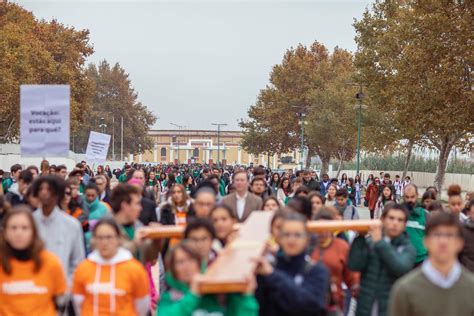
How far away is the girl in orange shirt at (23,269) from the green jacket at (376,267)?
7.41 ft

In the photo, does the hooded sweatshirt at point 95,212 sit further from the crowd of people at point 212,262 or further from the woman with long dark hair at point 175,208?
the woman with long dark hair at point 175,208

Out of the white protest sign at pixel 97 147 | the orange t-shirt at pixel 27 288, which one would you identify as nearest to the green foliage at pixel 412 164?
the white protest sign at pixel 97 147

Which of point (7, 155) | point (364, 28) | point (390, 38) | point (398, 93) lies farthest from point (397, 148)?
point (7, 155)

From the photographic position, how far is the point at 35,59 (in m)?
54.6

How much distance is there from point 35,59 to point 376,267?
162 feet

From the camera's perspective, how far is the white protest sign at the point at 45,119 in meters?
12.5

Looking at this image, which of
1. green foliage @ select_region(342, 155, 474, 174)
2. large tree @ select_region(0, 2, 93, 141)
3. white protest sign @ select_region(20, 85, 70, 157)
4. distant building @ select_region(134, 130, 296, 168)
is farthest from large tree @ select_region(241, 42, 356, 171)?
distant building @ select_region(134, 130, 296, 168)

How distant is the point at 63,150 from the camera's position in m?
12.7

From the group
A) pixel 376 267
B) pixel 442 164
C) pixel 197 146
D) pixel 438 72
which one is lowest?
pixel 376 267

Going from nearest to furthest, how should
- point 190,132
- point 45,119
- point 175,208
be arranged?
1. point 175,208
2. point 45,119
3. point 190,132

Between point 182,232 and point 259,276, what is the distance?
90 centimetres

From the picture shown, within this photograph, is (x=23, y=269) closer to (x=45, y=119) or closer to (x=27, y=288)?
(x=27, y=288)

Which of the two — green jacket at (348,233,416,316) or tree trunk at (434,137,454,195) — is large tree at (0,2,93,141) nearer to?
tree trunk at (434,137,454,195)

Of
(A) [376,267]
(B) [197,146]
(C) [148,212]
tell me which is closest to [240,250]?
(A) [376,267]
